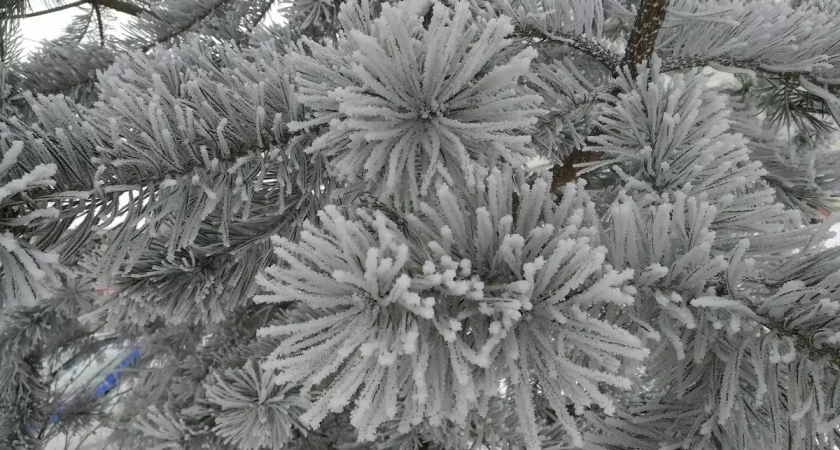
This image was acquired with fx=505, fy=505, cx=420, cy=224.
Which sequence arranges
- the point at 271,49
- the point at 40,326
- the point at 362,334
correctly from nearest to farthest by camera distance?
the point at 362,334
the point at 271,49
the point at 40,326

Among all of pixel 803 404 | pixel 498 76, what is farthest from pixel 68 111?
pixel 803 404

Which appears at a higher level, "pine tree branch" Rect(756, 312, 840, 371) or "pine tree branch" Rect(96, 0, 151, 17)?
"pine tree branch" Rect(756, 312, 840, 371)

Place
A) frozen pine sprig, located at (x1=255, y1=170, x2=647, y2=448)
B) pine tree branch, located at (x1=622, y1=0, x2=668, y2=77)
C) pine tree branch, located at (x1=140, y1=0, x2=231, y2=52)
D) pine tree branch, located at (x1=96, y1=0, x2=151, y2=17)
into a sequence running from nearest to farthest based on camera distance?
frozen pine sprig, located at (x1=255, y1=170, x2=647, y2=448) → pine tree branch, located at (x1=622, y1=0, x2=668, y2=77) → pine tree branch, located at (x1=140, y1=0, x2=231, y2=52) → pine tree branch, located at (x1=96, y1=0, x2=151, y2=17)

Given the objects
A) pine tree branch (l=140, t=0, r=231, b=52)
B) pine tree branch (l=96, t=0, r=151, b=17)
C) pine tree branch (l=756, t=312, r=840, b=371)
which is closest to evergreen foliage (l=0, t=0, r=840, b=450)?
pine tree branch (l=756, t=312, r=840, b=371)

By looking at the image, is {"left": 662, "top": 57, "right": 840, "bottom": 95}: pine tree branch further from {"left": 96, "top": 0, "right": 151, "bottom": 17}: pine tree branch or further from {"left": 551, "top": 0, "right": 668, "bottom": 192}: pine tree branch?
{"left": 96, "top": 0, "right": 151, "bottom": 17}: pine tree branch

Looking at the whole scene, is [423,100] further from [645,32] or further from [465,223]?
[645,32]

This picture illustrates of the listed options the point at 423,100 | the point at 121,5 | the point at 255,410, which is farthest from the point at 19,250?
the point at 121,5

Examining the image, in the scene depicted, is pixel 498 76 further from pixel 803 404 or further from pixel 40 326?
pixel 40 326
